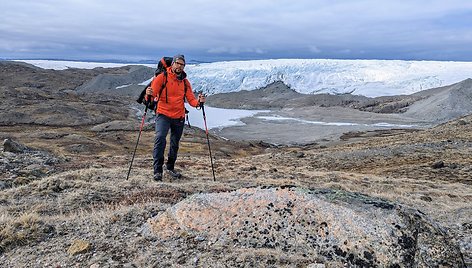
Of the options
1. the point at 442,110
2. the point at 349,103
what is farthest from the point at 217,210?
the point at 349,103

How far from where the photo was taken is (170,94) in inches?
375

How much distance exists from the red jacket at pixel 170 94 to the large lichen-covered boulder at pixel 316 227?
4.30 meters

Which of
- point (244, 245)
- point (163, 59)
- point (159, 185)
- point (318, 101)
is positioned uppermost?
point (163, 59)

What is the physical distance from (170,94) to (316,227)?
18.3 ft

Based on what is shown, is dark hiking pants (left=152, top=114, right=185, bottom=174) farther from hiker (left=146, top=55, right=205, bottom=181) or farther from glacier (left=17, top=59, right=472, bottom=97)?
glacier (left=17, top=59, right=472, bottom=97)

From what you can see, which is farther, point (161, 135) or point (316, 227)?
point (161, 135)

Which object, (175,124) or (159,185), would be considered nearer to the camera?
(159,185)

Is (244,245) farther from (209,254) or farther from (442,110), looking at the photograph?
(442,110)

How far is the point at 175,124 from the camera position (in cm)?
987

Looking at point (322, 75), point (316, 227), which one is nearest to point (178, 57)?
point (316, 227)

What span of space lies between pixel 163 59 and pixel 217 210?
5.10 metres

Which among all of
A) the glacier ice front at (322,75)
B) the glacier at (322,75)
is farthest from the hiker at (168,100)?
the glacier ice front at (322,75)

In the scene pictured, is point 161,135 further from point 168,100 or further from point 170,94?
point 170,94

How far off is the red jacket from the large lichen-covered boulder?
4.30 meters
